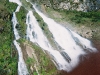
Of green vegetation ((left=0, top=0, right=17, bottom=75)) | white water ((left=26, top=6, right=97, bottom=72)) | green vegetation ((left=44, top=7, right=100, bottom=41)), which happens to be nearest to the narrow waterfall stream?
white water ((left=26, top=6, right=97, bottom=72))

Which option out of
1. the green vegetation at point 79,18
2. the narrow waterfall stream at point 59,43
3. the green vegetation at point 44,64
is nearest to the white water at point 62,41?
the narrow waterfall stream at point 59,43

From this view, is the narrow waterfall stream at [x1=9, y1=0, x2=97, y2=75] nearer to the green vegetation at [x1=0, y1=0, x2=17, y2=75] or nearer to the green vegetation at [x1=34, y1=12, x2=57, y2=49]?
the green vegetation at [x1=34, y1=12, x2=57, y2=49]

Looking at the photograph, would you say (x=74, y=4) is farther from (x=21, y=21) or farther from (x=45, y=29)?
(x=21, y=21)

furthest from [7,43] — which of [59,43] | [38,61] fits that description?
[59,43]

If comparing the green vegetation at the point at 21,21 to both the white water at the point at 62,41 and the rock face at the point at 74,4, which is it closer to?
the white water at the point at 62,41

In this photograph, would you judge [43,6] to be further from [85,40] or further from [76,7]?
[85,40]

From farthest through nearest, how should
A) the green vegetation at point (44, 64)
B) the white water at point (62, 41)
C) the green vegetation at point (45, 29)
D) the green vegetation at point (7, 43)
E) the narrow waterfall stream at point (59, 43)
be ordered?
the green vegetation at point (45, 29), the white water at point (62, 41), the narrow waterfall stream at point (59, 43), the green vegetation at point (44, 64), the green vegetation at point (7, 43)
